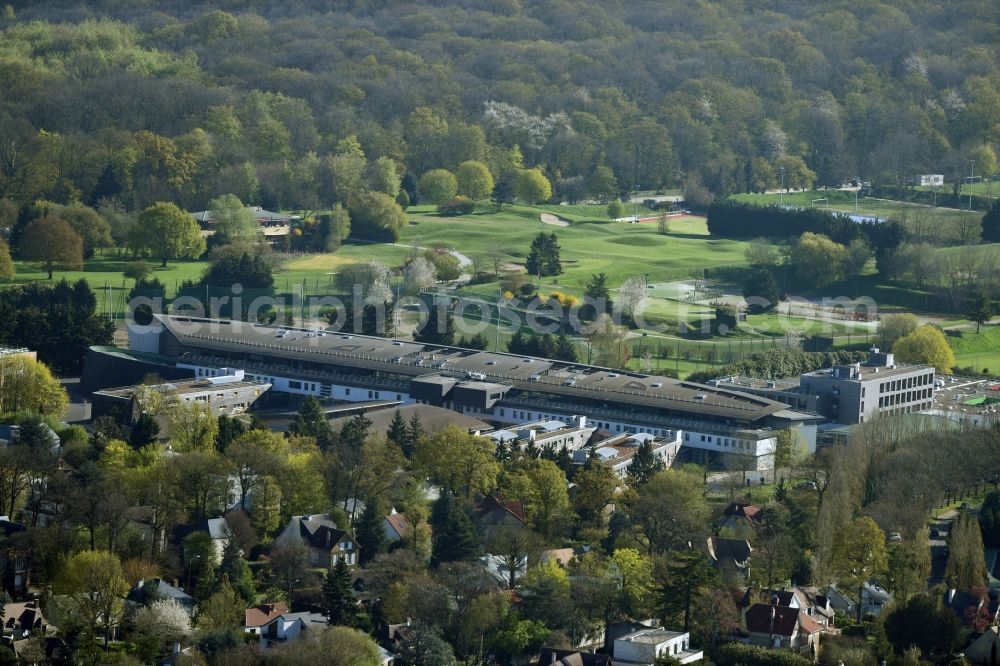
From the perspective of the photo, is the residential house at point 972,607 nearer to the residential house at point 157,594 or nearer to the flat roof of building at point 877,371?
the residential house at point 157,594

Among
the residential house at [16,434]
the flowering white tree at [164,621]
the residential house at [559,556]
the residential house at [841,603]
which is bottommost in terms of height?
the residential house at [841,603]

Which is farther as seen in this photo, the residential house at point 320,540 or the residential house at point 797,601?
the residential house at point 320,540

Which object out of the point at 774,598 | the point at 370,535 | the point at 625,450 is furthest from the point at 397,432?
the point at 774,598

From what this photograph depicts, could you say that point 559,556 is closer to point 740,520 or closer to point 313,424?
point 740,520

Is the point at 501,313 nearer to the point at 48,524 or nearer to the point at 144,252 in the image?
the point at 144,252

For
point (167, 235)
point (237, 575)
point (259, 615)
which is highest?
point (167, 235)

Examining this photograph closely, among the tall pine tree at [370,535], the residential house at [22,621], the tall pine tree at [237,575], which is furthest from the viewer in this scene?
the tall pine tree at [370,535]

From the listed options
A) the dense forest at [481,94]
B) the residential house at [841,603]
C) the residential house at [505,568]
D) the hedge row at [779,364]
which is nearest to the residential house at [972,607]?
the residential house at [841,603]
